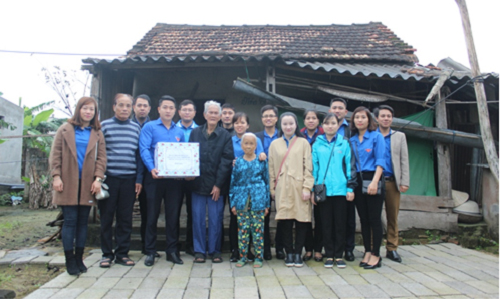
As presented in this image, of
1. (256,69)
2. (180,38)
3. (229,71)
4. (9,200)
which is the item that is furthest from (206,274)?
(9,200)

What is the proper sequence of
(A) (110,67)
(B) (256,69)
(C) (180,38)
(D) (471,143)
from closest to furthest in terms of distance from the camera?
(D) (471,143)
(A) (110,67)
(B) (256,69)
(C) (180,38)

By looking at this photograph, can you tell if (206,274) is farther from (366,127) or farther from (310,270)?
(366,127)

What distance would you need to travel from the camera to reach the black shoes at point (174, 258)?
4148 millimetres

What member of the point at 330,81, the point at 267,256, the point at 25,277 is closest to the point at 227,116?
the point at 267,256

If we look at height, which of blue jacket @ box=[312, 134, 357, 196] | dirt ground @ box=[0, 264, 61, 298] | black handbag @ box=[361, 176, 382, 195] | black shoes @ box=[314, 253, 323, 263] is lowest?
dirt ground @ box=[0, 264, 61, 298]

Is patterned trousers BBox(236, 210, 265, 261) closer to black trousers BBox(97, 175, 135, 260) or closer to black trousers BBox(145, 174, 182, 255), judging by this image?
black trousers BBox(145, 174, 182, 255)

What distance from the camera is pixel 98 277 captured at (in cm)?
364

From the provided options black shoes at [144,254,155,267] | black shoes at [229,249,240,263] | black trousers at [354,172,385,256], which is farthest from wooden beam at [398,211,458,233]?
black shoes at [144,254,155,267]

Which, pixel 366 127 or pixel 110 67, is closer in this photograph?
pixel 366 127

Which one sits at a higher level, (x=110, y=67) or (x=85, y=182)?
(x=110, y=67)

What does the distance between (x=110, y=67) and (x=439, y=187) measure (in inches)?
251

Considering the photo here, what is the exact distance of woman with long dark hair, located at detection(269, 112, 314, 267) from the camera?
4051 mm

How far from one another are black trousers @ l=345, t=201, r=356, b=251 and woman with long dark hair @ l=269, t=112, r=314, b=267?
55 cm

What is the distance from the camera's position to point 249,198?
4.07 meters
